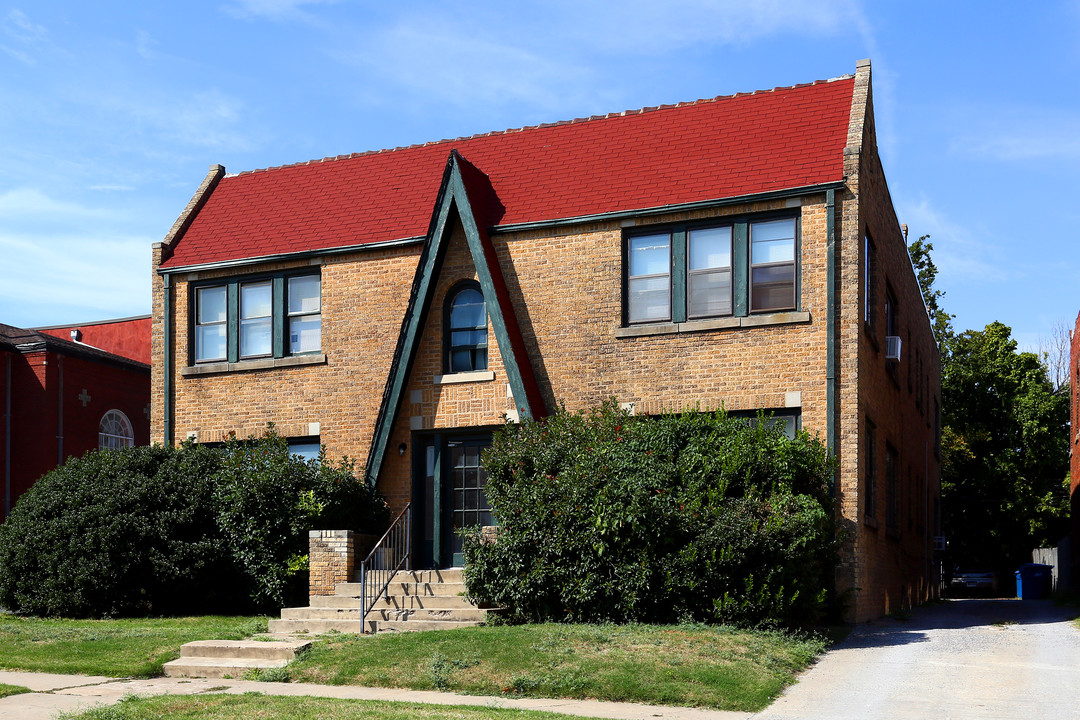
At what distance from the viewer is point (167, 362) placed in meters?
21.7

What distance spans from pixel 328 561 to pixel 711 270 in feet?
24.0

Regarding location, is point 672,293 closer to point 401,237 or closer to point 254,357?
point 401,237

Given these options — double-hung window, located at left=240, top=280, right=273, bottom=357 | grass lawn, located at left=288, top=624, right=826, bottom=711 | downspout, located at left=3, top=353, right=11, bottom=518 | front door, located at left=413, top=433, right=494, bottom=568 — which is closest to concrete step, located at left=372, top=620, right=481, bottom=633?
grass lawn, located at left=288, top=624, right=826, bottom=711

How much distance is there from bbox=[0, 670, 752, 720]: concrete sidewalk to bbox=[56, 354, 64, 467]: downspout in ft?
56.4

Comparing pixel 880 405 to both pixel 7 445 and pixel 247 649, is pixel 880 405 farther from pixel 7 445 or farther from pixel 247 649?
pixel 7 445

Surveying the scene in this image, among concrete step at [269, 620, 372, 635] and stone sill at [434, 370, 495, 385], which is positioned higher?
stone sill at [434, 370, 495, 385]

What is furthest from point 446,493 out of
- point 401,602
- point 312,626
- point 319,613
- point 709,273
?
point 709,273

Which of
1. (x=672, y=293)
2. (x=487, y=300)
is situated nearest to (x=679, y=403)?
(x=672, y=293)

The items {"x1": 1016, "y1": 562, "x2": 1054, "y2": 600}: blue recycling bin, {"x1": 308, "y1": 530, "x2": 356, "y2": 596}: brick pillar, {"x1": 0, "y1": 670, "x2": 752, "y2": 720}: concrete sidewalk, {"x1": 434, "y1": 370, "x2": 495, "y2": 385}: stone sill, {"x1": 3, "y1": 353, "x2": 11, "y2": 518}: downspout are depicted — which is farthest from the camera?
{"x1": 1016, "y1": 562, "x2": 1054, "y2": 600}: blue recycling bin

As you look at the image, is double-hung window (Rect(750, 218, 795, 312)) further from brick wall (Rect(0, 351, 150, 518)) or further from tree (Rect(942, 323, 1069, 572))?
tree (Rect(942, 323, 1069, 572))

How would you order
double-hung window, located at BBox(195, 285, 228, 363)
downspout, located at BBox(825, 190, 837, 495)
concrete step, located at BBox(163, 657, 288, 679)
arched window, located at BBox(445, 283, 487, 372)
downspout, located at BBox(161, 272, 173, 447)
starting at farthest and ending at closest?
downspout, located at BBox(161, 272, 173, 447) → double-hung window, located at BBox(195, 285, 228, 363) → arched window, located at BBox(445, 283, 487, 372) → downspout, located at BBox(825, 190, 837, 495) → concrete step, located at BBox(163, 657, 288, 679)

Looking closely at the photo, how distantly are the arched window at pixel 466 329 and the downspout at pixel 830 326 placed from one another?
5679 mm

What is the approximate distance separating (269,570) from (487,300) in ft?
17.8

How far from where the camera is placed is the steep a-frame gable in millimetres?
18656
